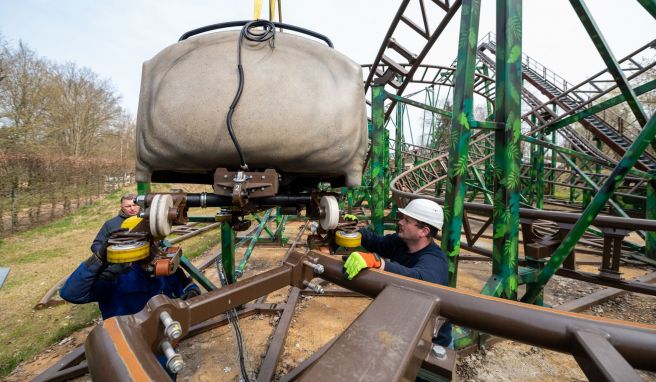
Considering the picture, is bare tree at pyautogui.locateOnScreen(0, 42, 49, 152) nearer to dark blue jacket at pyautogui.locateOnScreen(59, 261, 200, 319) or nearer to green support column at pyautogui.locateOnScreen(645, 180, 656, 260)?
dark blue jacket at pyautogui.locateOnScreen(59, 261, 200, 319)

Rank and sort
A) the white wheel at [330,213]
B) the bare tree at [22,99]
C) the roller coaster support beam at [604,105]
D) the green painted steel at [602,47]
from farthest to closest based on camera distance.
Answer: the bare tree at [22,99]
the roller coaster support beam at [604,105]
the green painted steel at [602,47]
the white wheel at [330,213]

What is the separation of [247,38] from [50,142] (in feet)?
61.1

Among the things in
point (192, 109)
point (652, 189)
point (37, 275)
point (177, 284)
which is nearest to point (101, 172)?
point (37, 275)

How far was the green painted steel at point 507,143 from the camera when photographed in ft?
6.79

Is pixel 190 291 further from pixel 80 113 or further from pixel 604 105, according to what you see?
pixel 80 113

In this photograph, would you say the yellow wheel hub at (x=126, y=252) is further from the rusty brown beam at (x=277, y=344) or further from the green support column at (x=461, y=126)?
the green support column at (x=461, y=126)

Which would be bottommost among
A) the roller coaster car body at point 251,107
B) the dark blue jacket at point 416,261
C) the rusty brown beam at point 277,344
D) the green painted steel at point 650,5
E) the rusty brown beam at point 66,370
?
the rusty brown beam at point 66,370

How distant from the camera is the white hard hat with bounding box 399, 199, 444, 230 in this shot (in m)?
2.05

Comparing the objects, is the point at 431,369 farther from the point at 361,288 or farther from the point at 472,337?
the point at 472,337

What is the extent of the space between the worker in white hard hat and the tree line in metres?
11.4

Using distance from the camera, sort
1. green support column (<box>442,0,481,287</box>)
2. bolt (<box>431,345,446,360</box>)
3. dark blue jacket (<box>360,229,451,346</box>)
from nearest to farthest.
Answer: bolt (<box>431,345,446,360</box>), dark blue jacket (<box>360,229,451,346</box>), green support column (<box>442,0,481,287</box>)

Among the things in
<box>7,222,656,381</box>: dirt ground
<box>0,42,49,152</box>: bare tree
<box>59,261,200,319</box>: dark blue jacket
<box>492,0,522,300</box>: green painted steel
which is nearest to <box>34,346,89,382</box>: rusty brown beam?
<box>7,222,656,381</box>: dirt ground

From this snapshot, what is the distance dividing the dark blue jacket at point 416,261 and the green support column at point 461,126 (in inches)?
10.3

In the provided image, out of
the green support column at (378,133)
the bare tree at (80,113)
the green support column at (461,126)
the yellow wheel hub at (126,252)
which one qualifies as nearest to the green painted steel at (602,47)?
the green support column at (461,126)
